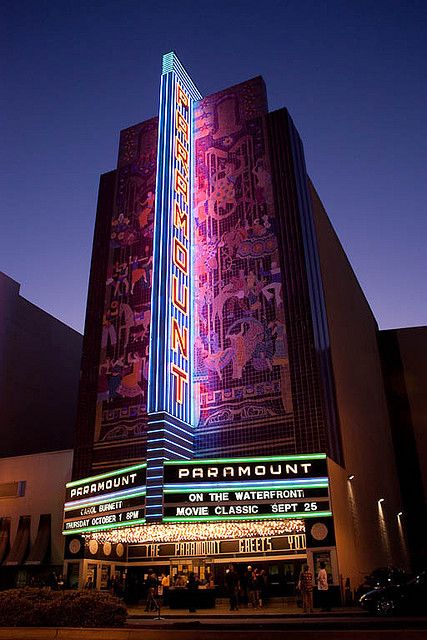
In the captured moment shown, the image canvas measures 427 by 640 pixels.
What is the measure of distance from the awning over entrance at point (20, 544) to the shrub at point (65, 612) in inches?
622

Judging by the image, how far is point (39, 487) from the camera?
101ft

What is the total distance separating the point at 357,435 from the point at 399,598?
1307 cm

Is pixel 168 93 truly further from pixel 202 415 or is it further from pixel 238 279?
pixel 202 415

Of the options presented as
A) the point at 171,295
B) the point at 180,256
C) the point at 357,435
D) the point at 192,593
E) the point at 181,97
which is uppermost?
the point at 181,97

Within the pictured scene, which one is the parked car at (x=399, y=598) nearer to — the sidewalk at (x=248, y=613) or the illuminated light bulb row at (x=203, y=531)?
the sidewalk at (x=248, y=613)

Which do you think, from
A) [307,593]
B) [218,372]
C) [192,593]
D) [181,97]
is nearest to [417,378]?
[218,372]

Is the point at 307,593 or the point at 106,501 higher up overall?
the point at 106,501

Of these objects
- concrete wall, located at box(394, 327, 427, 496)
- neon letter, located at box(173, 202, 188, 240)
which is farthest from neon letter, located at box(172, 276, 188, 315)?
concrete wall, located at box(394, 327, 427, 496)

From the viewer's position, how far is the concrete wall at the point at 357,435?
78.8 ft

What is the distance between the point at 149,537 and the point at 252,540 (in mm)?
4485

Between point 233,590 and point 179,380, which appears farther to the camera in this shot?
point 179,380

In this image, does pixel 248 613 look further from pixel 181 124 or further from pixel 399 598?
pixel 181 124

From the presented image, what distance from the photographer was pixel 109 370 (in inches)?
1145

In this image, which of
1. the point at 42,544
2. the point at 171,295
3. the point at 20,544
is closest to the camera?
the point at 171,295
